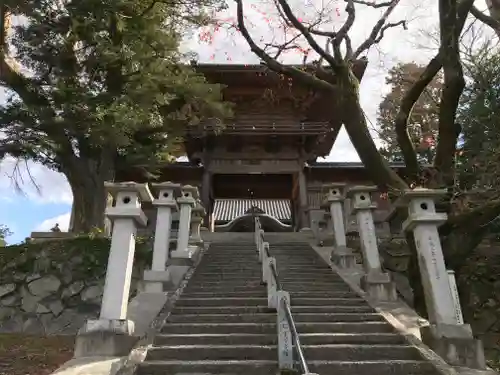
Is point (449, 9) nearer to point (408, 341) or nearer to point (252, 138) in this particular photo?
point (408, 341)

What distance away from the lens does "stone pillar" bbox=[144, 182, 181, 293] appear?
24.2 feet

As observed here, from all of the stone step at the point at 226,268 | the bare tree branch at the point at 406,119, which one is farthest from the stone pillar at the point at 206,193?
the bare tree branch at the point at 406,119

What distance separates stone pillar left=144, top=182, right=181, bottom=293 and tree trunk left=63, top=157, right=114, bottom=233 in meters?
3.86

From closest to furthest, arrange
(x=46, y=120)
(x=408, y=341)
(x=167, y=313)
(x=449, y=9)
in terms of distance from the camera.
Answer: (x=408, y=341), (x=167, y=313), (x=449, y=9), (x=46, y=120)

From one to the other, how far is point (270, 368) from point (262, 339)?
0.74 meters

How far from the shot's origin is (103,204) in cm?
1153

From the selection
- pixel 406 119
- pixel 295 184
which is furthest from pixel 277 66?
pixel 295 184

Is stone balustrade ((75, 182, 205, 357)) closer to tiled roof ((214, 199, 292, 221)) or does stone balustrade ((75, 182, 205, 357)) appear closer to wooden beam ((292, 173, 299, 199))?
wooden beam ((292, 173, 299, 199))

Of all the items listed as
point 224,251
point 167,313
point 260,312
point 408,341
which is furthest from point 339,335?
point 224,251

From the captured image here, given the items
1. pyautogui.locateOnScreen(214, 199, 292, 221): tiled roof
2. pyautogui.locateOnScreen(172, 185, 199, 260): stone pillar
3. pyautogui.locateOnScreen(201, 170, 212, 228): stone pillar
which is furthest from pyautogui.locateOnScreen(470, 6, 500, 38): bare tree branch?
pyautogui.locateOnScreen(214, 199, 292, 221): tiled roof

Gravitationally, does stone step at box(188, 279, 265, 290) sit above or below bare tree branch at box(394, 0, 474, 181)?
below

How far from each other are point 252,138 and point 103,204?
7.73m

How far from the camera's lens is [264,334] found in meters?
5.61

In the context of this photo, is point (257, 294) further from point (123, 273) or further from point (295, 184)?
point (295, 184)
